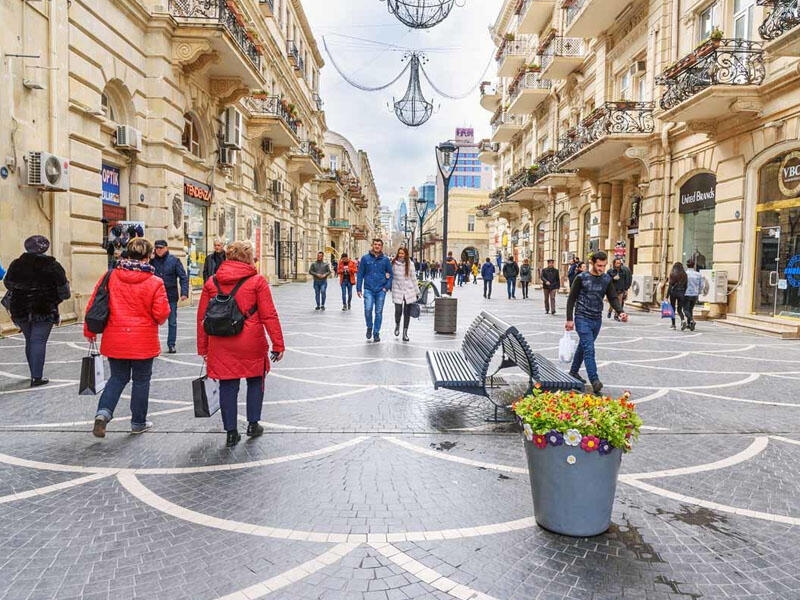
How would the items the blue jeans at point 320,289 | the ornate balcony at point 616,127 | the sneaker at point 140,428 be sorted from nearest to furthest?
1. the sneaker at point 140,428
2. the blue jeans at point 320,289
3. the ornate balcony at point 616,127

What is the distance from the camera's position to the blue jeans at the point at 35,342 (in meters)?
6.67

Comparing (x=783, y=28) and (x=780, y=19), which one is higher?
(x=780, y=19)

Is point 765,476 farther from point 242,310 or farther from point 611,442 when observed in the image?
point 242,310

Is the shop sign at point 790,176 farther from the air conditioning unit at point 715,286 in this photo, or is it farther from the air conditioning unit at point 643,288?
the air conditioning unit at point 643,288

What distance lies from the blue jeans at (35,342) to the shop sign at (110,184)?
799cm

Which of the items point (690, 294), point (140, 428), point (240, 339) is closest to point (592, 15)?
point (690, 294)

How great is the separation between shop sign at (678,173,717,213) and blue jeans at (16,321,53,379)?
15715 millimetres

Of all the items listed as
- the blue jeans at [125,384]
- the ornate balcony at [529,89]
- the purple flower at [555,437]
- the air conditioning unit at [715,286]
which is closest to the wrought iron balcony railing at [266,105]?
the ornate balcony at [529,89]

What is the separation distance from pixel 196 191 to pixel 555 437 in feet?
55.7

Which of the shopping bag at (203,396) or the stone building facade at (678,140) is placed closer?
the shopping bag at (203,396)

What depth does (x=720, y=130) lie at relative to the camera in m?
15.0

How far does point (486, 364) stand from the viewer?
550cm

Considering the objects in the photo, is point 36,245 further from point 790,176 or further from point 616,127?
point 616,127

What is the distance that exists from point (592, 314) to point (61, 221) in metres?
10.5
